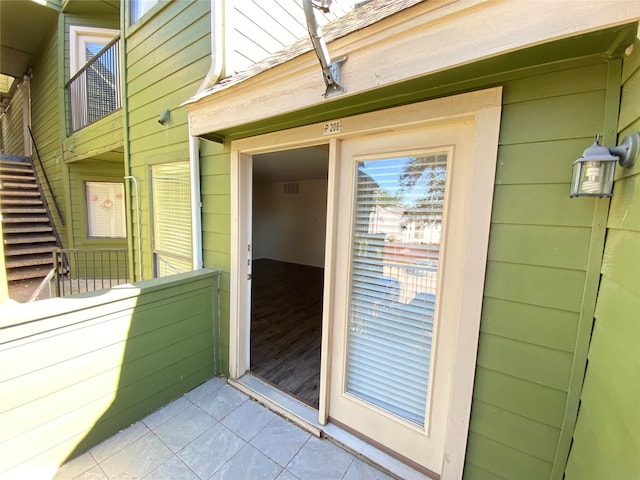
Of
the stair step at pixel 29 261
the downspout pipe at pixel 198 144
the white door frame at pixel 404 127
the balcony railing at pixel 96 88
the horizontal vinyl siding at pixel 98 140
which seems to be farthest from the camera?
the stair step at pixel 29 261

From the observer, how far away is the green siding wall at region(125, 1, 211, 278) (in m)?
2.34

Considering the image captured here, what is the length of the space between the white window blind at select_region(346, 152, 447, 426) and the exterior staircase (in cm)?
586

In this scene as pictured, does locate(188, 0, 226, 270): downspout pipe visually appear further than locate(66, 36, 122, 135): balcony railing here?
No

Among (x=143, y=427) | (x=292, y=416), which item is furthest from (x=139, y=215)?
(x=292, y=416)

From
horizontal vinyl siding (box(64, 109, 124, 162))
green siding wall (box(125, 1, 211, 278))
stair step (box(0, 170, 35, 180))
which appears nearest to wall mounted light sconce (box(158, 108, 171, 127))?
green siding wall (box(125, 1, 211, 278))

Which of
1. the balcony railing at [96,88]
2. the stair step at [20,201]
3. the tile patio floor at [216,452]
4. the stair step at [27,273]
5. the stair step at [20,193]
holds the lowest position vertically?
the tile patio floor at [216,452]

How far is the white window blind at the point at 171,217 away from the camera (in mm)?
Result: 2609

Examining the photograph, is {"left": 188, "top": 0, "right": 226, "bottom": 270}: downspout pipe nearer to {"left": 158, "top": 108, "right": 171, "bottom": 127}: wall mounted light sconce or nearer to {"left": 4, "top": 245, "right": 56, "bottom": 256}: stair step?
{"left": 158, "top": 108, "right": 171, "bottom": 127}: wall mounted light sconce

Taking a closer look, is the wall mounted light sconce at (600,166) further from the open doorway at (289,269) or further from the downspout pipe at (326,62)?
the open doorway at (289,269)

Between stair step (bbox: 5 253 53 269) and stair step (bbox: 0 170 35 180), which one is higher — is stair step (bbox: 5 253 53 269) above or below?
below

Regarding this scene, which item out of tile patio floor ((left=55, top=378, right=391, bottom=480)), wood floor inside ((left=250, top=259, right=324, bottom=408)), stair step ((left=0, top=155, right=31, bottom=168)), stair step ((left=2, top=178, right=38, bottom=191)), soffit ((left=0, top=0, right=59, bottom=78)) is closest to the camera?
tile patio floor ((left=55, top=378, right=391, bottom=480))

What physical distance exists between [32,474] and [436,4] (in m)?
2.91

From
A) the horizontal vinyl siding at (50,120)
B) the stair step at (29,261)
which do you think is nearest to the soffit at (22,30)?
the horizontal vinyl siding at (50,120)

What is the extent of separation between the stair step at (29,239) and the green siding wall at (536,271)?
7.22 meters
